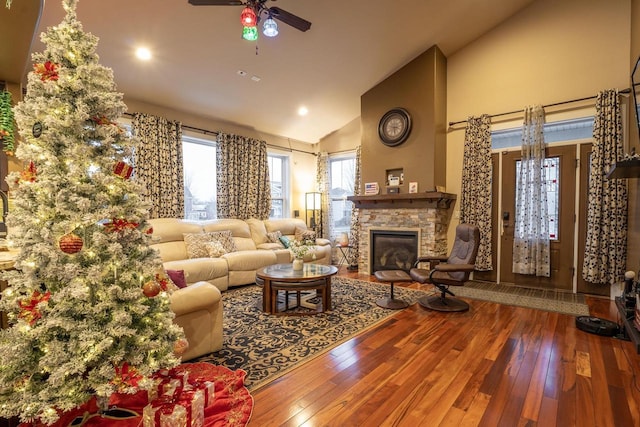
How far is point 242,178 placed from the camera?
5.74 metres

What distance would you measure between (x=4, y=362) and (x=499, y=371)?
2839mm

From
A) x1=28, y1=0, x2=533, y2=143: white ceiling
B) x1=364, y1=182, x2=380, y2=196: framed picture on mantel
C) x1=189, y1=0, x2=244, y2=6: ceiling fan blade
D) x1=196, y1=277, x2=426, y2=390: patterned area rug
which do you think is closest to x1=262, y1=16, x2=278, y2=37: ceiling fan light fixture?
x1=189, y1=0, x2=244, y2=6: ceiling fan blade

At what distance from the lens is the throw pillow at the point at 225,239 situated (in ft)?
15.7

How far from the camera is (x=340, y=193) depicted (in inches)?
268

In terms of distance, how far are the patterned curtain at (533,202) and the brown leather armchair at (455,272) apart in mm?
1296

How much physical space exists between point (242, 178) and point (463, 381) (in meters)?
4.74

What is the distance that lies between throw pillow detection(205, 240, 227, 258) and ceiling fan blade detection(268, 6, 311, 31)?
3086mm

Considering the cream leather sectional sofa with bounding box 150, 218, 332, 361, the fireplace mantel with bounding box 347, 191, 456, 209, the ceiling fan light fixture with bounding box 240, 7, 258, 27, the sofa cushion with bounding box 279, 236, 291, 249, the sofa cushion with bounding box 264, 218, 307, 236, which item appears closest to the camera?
the cream leather sectional sofa with bounding box 150, 218, 332, 361

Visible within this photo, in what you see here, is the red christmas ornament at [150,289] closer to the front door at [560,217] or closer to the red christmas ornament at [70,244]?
the red christmas ornament at [70,244]

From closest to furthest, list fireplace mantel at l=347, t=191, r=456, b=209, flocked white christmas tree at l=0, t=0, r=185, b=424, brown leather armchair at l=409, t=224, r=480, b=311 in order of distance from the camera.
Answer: flocked white christmas tree at l=0, t=0, r=185, b=424
brown leather armchair at l=409, t=224, r=480, b=311
fireplace mantel at l=347, t=191, r=456, b=209

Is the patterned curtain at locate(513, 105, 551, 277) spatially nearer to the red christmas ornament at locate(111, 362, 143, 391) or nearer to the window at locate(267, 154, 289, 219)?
the window at locate(267, 154, 289, 219)

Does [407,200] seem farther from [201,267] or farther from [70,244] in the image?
[70,244]

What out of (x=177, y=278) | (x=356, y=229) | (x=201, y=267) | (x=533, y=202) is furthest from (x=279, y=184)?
(x=533, y=202)

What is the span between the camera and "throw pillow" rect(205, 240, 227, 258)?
177 inches
